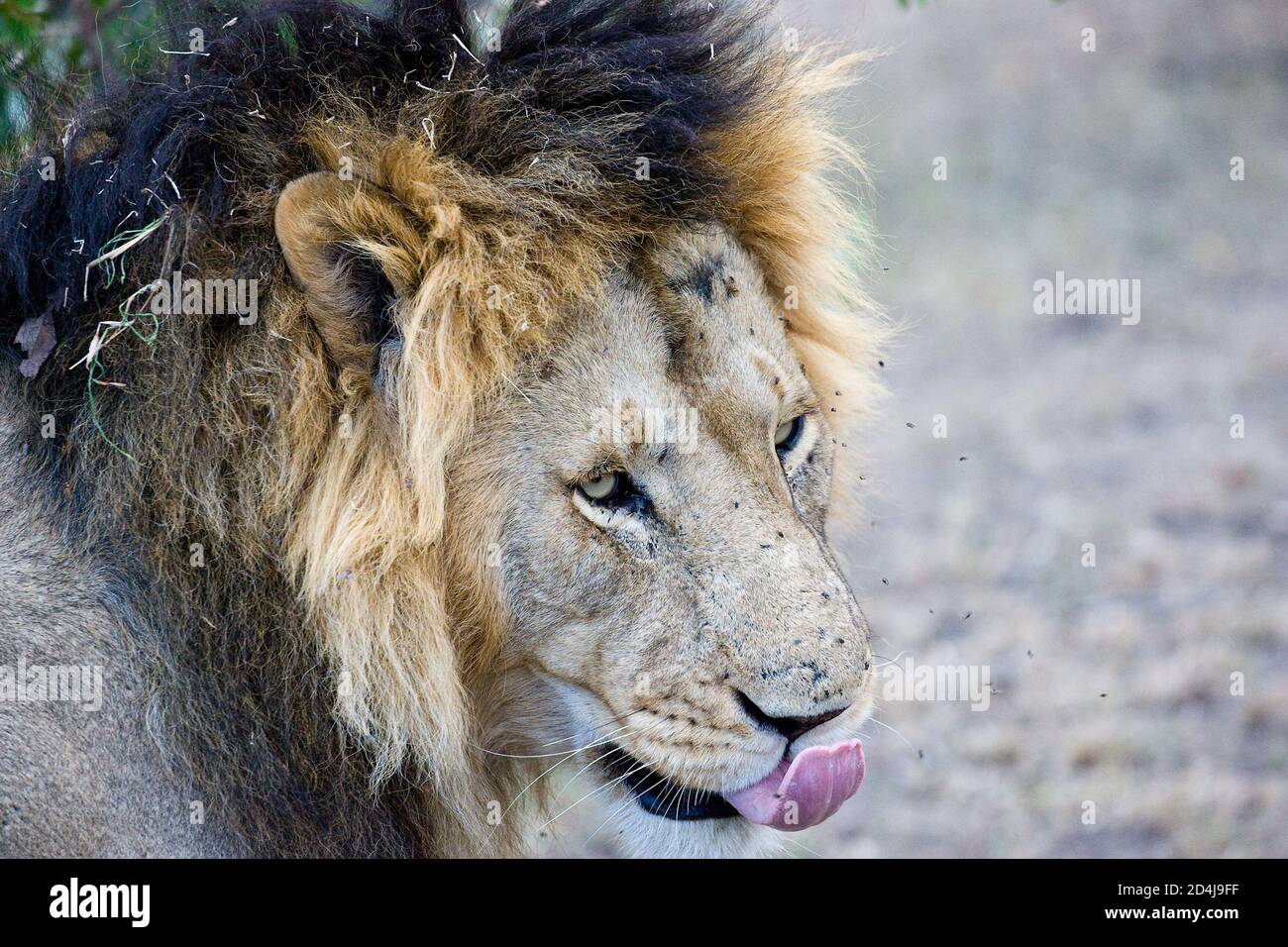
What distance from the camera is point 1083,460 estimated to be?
7.13 meters

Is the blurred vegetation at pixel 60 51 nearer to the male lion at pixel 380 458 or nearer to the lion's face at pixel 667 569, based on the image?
the male lion at pixel 380 458

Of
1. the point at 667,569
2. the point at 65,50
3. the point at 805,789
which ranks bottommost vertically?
the point at 805,789

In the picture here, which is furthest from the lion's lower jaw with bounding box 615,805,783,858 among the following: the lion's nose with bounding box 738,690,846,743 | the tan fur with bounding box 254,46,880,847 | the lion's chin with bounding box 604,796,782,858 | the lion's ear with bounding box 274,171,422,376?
the lion's ear with bounding box 274,171,422,376

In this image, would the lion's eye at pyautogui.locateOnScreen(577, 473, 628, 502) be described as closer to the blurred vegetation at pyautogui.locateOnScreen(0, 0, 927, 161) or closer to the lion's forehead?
the lion's forehead

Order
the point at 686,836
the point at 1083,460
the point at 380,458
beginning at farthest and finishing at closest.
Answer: the point at 1083,460, the point at 686,836, the point at 380,458

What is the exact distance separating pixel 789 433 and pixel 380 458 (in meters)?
0.94

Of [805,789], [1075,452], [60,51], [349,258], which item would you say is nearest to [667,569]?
[805,789]

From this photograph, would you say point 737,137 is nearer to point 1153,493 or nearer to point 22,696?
point 22,696

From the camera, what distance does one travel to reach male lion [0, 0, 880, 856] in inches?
103

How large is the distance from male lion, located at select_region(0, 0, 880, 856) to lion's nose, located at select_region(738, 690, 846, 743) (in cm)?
1

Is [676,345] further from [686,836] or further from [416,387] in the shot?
[686,836]

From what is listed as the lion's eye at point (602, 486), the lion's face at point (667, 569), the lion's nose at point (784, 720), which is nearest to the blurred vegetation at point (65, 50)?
the lion's face at point (667, 569)

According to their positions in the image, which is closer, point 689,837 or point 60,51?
point 689,837

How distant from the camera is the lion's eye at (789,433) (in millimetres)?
3025
